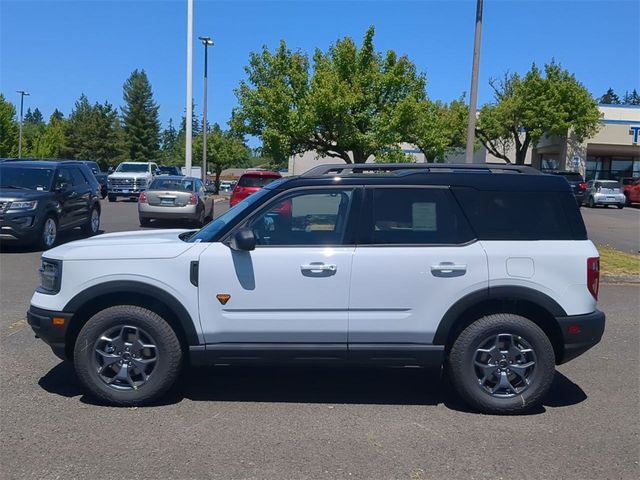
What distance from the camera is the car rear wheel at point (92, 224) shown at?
15683 millimetres

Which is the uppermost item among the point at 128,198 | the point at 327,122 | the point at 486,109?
the point at 486,109

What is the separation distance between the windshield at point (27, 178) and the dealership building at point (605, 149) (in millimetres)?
29404

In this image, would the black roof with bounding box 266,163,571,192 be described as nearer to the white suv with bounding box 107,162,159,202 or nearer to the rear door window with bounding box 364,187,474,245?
the rear door window with bounding box 364,187,474,245

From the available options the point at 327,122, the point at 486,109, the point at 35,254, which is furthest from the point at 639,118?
the point at 35,254

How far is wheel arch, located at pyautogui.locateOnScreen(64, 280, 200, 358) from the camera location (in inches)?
194

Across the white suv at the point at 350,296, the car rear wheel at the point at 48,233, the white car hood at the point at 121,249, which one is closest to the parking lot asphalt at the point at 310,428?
the white suv at the point at 350,296

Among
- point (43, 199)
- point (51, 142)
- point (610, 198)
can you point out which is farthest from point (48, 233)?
point (51, 142)

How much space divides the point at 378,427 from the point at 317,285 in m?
1.11

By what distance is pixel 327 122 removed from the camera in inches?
819

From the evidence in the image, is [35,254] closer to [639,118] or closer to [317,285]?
[317,285]

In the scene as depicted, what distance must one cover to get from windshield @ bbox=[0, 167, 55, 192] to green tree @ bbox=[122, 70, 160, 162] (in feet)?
247

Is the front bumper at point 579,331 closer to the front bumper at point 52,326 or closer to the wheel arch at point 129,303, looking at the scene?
the wheel arch at point 129,303

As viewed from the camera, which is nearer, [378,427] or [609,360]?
[378,427]

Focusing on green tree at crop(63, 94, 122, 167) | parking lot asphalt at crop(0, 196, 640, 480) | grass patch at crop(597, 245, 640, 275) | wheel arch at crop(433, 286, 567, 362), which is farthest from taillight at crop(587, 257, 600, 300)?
green tree at crop(63, 94, 122, 167)
